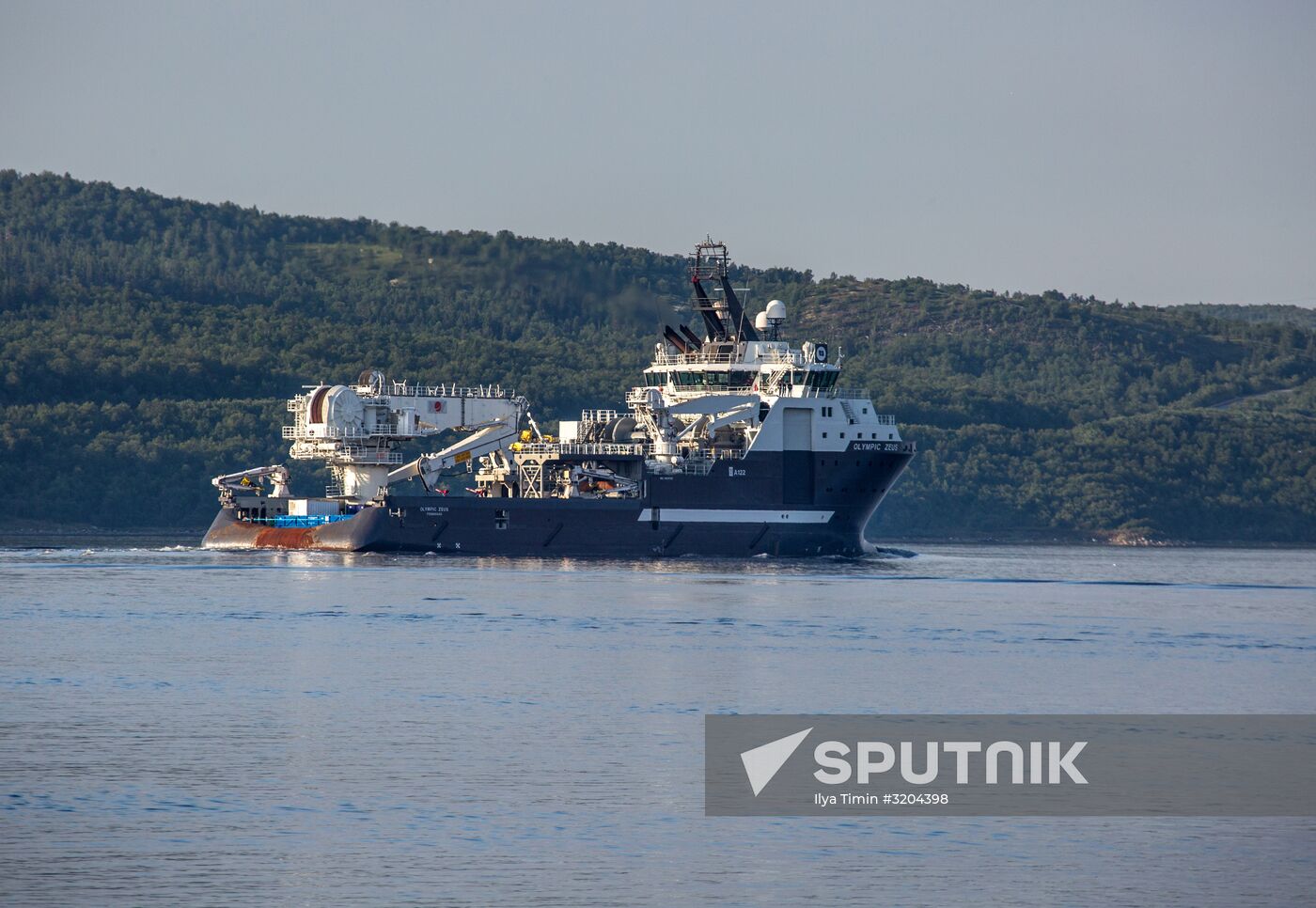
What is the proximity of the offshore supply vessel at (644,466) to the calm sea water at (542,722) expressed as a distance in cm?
959

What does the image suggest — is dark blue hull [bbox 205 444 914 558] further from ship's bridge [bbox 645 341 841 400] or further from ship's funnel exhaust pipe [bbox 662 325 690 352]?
ship's funnel exhaust pipe [bbox 662 325 690 352]

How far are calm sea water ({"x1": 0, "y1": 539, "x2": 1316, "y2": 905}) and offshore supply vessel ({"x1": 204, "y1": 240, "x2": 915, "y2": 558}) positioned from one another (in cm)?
959

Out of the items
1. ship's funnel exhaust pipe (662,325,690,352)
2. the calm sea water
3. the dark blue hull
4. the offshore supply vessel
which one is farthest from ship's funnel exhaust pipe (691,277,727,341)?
the calm sea water

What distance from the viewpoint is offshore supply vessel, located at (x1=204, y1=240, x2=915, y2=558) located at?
3027 inches

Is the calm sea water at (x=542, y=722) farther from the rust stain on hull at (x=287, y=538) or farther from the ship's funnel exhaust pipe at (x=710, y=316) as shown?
the ship's funnel exhaust pipe at (x=710, y=316)

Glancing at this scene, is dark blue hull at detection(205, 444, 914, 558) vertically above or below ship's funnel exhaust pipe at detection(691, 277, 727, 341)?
below

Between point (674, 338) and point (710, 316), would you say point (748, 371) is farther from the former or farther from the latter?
point (674, 338)

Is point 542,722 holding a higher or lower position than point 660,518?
lower

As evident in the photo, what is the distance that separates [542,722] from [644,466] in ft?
151

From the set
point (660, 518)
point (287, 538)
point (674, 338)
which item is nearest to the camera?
point (660, 518)

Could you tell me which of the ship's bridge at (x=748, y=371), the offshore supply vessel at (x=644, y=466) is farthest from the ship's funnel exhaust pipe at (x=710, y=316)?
the ship's bridge at (x=748, y=371)

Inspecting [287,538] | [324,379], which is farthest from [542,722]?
[324,379]

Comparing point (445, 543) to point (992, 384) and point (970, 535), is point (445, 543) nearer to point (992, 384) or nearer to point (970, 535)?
point (970, 535)

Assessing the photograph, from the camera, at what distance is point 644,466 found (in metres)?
77.5
